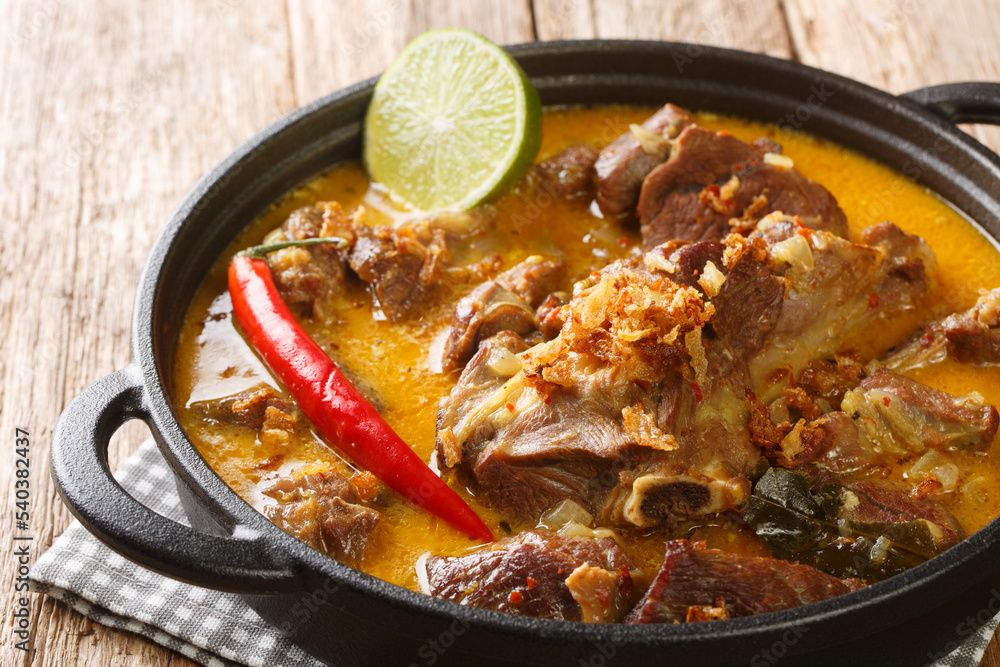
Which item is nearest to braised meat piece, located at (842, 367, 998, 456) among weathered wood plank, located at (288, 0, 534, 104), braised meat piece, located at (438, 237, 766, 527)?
braised meat piece, located at (438, 237, 766, 527)

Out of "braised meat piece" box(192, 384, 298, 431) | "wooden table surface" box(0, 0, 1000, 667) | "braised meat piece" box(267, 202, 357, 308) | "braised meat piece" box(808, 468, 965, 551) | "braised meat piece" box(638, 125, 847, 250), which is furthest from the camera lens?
"wooden table surface" box(0, 0, 1000, 667)

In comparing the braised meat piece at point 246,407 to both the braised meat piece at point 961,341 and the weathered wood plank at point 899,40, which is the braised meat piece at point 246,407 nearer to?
the braised meat piece at point 961,341

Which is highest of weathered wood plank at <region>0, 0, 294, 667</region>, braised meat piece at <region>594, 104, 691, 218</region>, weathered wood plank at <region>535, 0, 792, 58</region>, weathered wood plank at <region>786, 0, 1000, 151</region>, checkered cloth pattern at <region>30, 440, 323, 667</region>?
weathered wood plank at <region>786, 0, 1000, 151</region>

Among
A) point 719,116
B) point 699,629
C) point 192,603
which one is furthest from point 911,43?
point 192,603

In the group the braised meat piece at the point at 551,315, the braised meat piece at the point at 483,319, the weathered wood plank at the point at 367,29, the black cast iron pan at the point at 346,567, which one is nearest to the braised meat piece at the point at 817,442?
the black cast iron pan at the point at 346,567

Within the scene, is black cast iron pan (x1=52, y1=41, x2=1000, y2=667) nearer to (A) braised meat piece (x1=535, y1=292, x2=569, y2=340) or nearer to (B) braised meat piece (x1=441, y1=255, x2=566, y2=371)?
(B) braised meat piece (x1=441, y1=255, x2=566, y2=371)

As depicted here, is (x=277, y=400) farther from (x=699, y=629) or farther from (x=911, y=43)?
(x=911, y=43)

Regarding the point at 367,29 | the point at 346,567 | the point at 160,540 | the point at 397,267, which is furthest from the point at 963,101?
the point at 160,540

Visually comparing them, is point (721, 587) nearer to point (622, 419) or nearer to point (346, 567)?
point (622, 419)
